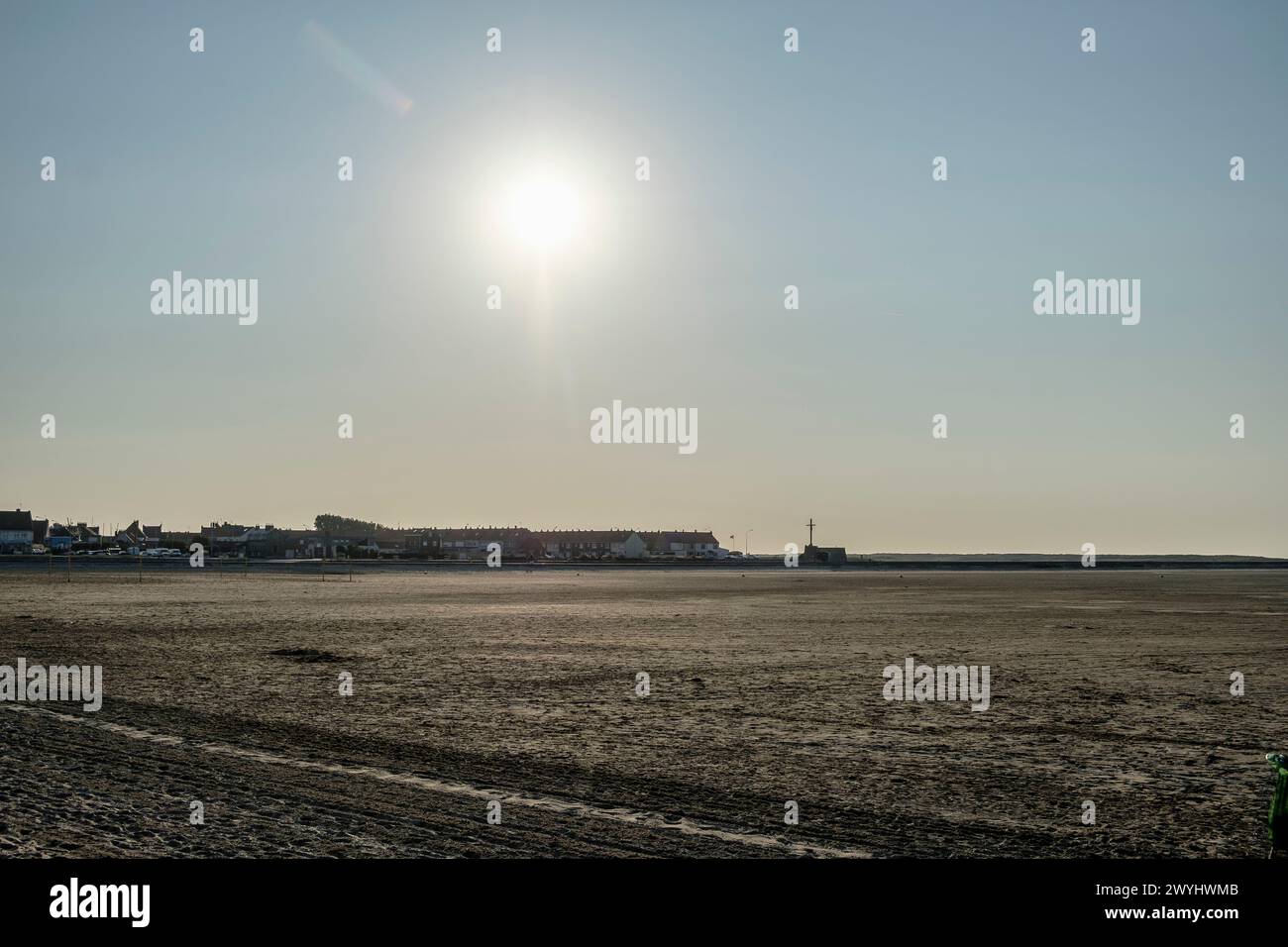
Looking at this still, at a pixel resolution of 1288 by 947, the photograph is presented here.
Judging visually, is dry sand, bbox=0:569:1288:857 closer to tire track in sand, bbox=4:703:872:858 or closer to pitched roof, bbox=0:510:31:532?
tire track in sand, bbox=4:703:872:858

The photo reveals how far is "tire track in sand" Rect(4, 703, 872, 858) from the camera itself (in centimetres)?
1098

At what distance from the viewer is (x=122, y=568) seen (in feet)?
336

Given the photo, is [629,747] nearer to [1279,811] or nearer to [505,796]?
[505,796]

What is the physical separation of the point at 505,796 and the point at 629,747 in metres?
3.76

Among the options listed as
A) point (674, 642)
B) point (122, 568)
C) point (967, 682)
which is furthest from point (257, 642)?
point (122, 568)

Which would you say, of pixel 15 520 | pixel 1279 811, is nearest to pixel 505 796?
pixel 1279 811

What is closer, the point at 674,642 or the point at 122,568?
the point at 674,642

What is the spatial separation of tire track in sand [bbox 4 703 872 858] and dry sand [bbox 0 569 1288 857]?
6cm

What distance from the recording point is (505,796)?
1306 centimetres

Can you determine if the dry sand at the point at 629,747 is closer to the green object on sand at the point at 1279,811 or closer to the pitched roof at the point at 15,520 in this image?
the green object on sand at the point at 1279,811

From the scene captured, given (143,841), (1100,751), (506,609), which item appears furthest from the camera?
(506,609)

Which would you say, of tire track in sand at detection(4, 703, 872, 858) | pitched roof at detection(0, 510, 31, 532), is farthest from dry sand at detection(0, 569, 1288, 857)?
pitched roof at detection(0, 510, 31, 532)
